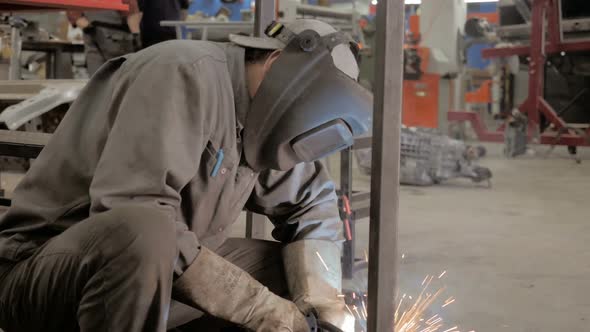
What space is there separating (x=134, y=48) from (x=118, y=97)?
3.96 m

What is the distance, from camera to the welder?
152cm

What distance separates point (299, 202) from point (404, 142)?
3545mm

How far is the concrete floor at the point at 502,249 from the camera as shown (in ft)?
8.95

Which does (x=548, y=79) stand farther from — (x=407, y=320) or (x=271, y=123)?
(x=271, y=123)

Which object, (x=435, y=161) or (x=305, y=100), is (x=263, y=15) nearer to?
(x=305, y=100)

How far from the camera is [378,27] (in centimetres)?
137

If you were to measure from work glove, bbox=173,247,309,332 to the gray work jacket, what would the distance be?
1.7 inches

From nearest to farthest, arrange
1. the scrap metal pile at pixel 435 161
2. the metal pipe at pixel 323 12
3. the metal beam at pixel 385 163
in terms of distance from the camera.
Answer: the metal beam at pixel 385 163, the scrap metal pile at pixel 435 161, the metal pipe at pixel 323 12

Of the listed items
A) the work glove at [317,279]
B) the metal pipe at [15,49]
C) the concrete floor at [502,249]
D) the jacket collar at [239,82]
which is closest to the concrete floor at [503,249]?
the concrete floor at [502,249]

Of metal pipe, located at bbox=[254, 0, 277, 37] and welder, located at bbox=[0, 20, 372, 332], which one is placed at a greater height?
metal pipe, located at bbox=[254, 0, 277, 37]

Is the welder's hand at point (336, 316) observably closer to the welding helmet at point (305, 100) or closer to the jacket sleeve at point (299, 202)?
the jacket sleeve at point (299, 202)

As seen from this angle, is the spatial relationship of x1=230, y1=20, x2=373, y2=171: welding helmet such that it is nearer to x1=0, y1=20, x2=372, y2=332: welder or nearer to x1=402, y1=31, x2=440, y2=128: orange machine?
x1=0, y1=20, x2=372, y2=332: welder

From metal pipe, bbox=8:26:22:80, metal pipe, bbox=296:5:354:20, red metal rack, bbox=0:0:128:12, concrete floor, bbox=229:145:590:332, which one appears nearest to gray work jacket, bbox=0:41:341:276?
concrete floor, bbox=229:145:590:332

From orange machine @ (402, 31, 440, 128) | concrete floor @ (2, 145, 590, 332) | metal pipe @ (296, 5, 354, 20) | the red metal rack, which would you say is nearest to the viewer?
concrete floor @ (2, 145, 590, 332)
